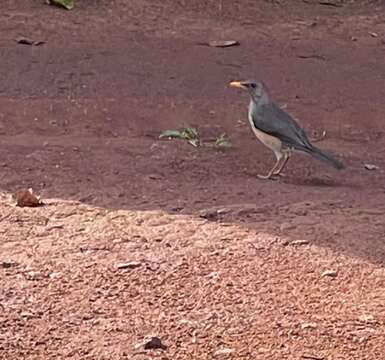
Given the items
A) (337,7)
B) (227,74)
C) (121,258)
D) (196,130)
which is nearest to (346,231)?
(121,258)

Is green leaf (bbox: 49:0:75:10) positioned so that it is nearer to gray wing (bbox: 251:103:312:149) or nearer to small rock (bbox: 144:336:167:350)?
gray wing (bbox: 251:103:312:149)

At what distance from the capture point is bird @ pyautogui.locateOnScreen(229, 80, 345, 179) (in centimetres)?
792

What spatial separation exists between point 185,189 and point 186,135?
1.45m

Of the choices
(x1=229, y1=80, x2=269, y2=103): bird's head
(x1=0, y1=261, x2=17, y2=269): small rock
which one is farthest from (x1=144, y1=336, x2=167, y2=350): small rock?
(x1=229, y1=80, x2=269, y2=103): bird's head

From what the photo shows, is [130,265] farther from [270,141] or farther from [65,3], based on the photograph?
[65,3]

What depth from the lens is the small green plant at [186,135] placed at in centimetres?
863

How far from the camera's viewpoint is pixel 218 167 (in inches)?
315

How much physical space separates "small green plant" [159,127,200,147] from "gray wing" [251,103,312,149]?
2.01 ft

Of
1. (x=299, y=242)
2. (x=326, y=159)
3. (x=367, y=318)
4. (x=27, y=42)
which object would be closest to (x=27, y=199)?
(x=299, y=242)

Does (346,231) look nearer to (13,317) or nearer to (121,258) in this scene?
(121,258)

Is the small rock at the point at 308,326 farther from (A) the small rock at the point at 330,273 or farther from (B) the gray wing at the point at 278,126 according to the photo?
(B) the gray wing at the point at 278,126

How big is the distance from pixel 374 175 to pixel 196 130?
66.4 inches

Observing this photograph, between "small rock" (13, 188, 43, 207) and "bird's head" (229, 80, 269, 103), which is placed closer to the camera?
"small rock" (13, 188, 43, 207)

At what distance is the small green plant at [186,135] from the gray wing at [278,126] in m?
0.61
